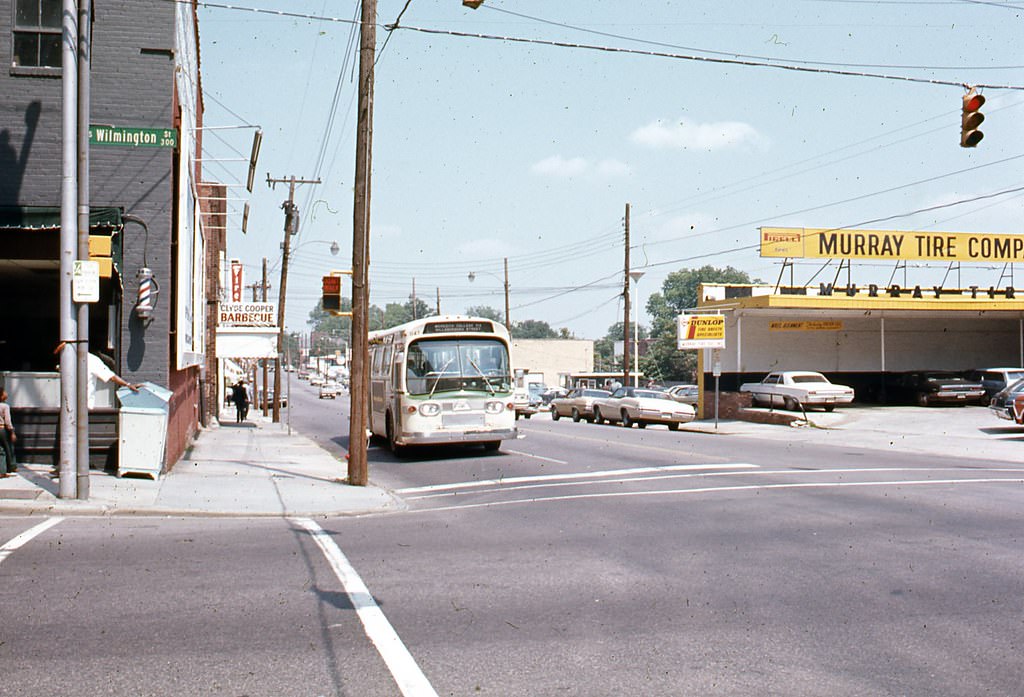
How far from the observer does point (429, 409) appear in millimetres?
20453

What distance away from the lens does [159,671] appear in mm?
5613

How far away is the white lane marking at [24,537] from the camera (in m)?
9.05

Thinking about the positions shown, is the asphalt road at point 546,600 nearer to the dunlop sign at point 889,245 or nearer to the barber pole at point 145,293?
the barber pole at point 145,293

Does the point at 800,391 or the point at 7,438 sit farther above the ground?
the point at 800,391

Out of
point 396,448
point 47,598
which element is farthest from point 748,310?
point 47,598

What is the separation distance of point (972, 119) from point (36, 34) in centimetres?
1471

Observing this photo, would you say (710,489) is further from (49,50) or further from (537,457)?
(49,50)

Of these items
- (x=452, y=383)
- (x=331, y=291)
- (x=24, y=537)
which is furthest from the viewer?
(x=452, y=383)

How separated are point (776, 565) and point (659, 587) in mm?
1388

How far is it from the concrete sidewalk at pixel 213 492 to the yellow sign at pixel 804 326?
27010 mm

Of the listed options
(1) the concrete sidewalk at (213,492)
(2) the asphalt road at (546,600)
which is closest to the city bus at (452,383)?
(1) the concrete sidewalk at (213,492)

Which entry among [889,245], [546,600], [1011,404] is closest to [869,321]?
[889,245]

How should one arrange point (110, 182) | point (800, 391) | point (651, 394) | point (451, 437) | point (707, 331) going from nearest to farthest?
point (110, 182)
point (451, 437)
point (707, 331)
point (651, 394)
point (800, 391)

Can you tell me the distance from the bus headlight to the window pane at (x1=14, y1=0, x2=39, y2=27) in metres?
9.68
